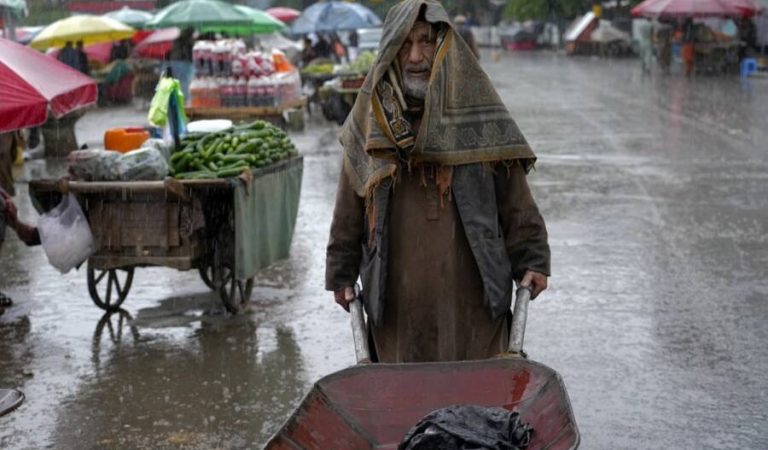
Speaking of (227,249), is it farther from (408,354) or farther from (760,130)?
(760,130)

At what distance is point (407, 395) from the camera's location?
12.5 feet

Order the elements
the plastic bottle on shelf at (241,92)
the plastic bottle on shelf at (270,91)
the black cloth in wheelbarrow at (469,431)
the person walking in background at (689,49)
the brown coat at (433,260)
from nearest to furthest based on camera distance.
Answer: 1. the black cloth in wheelbarrow at (469,431)
2. the brown coat at (433,260)
3. the plastic bottle on shelf at (241,92)
4. the plastic bottle on shelf at (270,91)
5. the person walking in background at (689,49)

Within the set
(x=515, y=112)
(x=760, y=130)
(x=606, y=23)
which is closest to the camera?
(x=760, y=130)

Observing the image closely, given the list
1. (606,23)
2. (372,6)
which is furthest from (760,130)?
(372,6)

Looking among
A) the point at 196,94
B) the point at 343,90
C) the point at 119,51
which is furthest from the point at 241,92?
the point at 119,51

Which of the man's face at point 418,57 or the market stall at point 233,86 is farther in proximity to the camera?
the market stall at point 233,86

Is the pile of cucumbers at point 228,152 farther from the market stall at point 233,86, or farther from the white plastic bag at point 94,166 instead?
the market stall at point 233,86

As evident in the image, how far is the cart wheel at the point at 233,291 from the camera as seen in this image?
871cm

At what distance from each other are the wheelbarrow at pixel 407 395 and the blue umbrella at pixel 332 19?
28.5 m

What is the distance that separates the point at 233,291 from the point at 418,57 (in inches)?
188

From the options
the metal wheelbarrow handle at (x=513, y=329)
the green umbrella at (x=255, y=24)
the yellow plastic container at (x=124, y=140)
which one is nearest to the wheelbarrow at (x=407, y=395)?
the metal wheelbarrow handle at (x=513, y=329)

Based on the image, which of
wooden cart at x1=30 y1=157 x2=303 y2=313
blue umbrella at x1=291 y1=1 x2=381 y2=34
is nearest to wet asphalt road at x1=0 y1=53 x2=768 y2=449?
wooden cart at x1=30 y1=157 x2=303 y2=313

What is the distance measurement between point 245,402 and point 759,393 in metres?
2.88

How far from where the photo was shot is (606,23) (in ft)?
190
